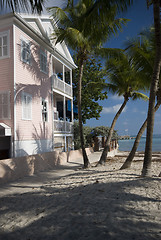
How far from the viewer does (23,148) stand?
12.4m

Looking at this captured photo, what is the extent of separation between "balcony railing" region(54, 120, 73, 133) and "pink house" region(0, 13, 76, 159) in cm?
8

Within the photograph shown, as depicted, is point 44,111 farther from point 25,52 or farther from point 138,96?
point 138,96

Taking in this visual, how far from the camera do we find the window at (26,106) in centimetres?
1266

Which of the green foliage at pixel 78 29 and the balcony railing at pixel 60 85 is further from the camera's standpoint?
the balcony railing at pixel 60 85

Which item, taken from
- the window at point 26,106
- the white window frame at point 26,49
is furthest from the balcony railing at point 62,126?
the white window frame at point 26,49

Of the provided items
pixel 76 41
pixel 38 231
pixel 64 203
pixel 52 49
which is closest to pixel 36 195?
pixel 64 203

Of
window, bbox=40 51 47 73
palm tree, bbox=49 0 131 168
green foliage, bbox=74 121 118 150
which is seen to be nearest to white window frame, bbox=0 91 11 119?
palm tree, bbox=49 0 131 168

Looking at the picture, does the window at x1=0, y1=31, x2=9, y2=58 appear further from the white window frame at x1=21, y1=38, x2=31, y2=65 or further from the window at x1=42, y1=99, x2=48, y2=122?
the window at x1=42, y1=99, x2=48, y2=122

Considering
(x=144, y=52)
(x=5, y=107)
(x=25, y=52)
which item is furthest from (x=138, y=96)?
(x=5, y=107)

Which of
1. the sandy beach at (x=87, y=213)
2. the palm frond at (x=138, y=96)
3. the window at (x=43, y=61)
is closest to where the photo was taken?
the sandy beach at (x=87, y=213)

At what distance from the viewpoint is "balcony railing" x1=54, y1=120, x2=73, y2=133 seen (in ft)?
55.9

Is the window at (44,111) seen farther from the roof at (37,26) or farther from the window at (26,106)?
the roof at (37,26)

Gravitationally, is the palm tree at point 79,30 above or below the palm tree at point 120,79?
above

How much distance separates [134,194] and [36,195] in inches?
118
